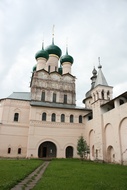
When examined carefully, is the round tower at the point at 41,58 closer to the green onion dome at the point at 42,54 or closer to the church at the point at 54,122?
the green onion dome at the point at 42,54

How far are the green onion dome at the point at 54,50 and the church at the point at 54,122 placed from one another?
547cm

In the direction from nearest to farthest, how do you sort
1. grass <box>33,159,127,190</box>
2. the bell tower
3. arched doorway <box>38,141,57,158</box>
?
grass <box>33,159,127,190</box> → the bell tower → arched doorway <box>38,141,57,158</box>

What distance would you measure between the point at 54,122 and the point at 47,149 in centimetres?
396

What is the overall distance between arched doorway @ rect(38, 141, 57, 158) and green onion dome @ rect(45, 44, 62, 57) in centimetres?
1658

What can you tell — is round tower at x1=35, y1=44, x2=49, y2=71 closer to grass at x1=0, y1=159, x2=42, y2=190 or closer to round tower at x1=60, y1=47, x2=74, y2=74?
round tower at x1=60, y1=47, x2=74, y2=74

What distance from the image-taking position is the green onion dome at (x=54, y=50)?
31.6 m

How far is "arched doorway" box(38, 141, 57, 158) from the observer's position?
2376 cm

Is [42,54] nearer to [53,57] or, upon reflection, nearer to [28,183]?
[53,57]

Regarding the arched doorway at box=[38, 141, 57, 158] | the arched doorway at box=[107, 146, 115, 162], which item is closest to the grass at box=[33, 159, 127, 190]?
the arched doorway at box=[107, 146, 115, 162]

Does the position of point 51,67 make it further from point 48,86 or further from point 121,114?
point 121,114

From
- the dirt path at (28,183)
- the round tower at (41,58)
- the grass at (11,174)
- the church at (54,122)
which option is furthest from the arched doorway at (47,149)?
the dirt path at (28,183)

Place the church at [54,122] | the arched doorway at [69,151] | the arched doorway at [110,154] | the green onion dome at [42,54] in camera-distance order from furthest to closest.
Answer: the green onion dome at [42,54] < the arched doorway at [69,151] < the church at [54,122] < the arched doorway at [110,154]

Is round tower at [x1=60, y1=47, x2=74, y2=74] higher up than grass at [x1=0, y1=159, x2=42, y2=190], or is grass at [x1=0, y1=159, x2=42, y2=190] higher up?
round tower at [x1=60, y1=47, x2=74, y2=74]

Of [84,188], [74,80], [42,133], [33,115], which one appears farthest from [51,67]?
[84,188]
